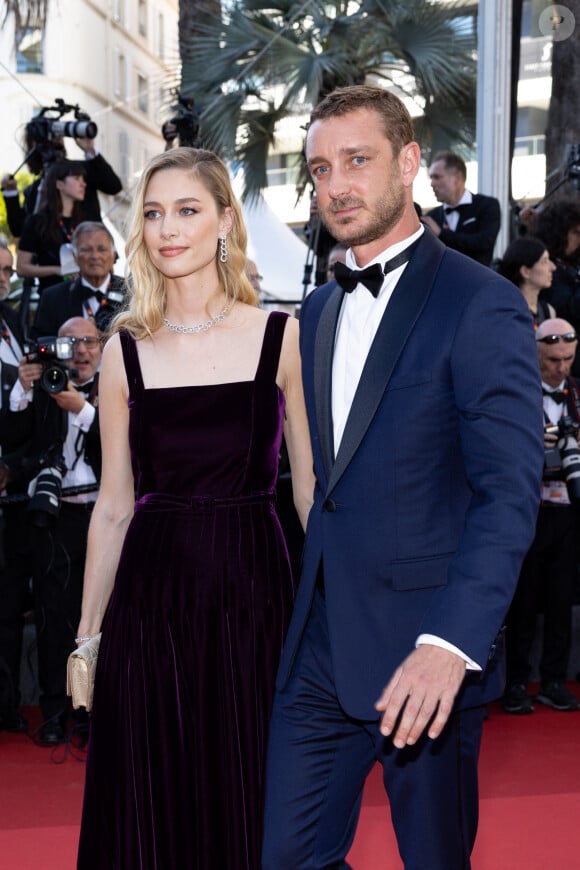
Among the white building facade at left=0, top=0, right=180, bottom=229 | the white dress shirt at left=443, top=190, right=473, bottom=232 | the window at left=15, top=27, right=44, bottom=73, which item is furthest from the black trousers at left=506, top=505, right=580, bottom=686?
the window at left=15, top=27, right=44, bottom=73

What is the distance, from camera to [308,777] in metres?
2.10

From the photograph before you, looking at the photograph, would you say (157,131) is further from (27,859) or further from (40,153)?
(27,859)

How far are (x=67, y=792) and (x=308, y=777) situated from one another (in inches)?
95.2

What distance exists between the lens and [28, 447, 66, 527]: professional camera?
4617 millimetres

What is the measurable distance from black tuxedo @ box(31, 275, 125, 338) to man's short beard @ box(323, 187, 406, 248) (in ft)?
11.6

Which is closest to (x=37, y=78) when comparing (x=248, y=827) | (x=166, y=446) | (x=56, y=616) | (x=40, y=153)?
(x=40, y=153)

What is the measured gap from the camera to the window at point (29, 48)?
8.20 m

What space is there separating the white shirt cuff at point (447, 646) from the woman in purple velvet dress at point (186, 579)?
750 mm

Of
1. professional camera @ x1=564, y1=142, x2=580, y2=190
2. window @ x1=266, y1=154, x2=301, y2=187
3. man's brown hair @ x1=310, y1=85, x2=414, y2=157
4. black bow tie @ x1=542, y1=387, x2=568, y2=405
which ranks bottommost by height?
black bow tie @ x1=542, y1=387, x2=568, y2=405

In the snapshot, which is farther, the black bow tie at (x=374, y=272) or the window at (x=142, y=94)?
the window at (x=142, y=94)

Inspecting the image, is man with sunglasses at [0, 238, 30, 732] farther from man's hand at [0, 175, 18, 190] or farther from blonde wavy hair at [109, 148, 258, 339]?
blonde wavy hair at [109, 148, 258, 339]

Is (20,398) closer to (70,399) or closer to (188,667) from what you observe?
(70,399)

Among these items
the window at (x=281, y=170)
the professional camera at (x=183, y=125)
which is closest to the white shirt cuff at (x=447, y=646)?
the professional camera at (x=183, y=125)

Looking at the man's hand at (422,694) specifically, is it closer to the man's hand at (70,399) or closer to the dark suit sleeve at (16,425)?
the man's hand at (70,399)
